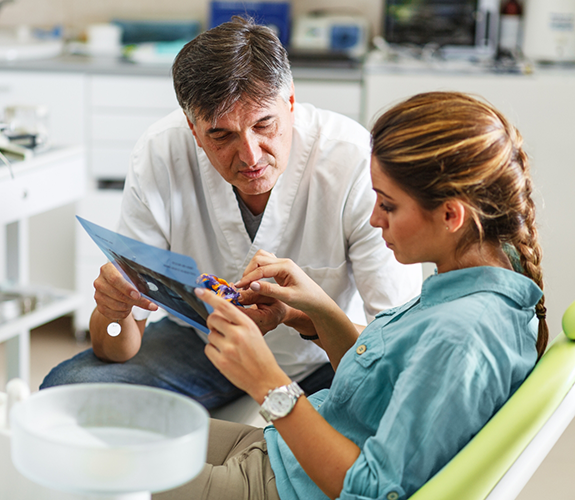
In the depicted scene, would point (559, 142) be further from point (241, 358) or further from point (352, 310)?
point (241, 358)

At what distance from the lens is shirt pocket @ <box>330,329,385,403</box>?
3.14 ft

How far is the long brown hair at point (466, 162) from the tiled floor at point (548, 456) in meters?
1.23

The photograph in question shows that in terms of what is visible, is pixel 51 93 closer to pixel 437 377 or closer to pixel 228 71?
pixel 228 71

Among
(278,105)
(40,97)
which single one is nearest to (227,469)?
(278,105)

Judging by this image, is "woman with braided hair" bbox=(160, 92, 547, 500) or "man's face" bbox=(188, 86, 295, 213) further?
"man's face" bbox=(188, 86, 295, 213)

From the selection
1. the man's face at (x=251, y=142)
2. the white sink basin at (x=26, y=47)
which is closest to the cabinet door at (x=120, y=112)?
the white sink basin at (x=26, y=47)

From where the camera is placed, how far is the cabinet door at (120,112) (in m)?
2.65

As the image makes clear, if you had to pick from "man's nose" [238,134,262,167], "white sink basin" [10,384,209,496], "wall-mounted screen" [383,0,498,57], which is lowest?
"white sink basin" [10,384,209,496]

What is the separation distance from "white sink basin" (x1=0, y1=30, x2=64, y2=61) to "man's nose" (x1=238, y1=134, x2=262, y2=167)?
1.83 m

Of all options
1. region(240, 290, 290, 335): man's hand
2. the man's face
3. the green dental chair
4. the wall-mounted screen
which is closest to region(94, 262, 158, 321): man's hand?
region(240, 290, 290, 335): man's hand

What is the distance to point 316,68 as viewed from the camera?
2.60 metres

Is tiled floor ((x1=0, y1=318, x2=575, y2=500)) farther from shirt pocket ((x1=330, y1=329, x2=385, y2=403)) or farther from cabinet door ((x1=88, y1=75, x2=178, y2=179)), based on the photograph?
shirt pocket ((x1=330, y1=329, x2=385, y2=403))

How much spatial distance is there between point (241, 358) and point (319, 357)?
676 mm

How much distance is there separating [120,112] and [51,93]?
0.86 feet
